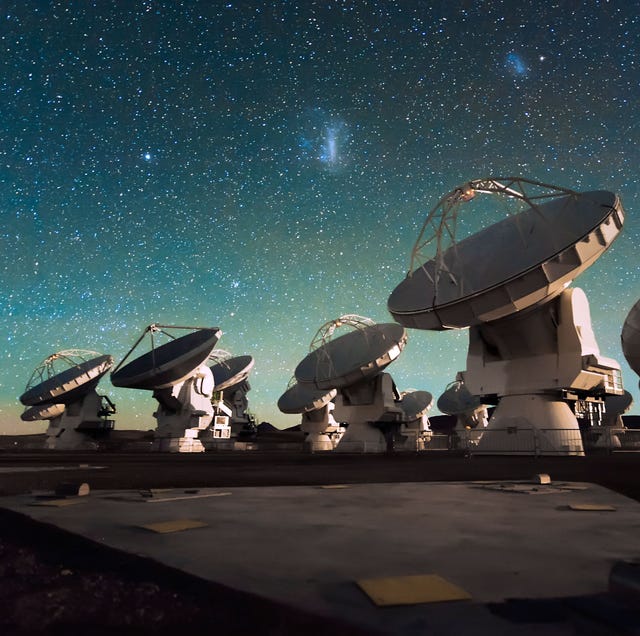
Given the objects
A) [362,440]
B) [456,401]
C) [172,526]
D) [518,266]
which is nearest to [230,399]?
[456,401]

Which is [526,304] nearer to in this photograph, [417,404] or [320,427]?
[320,427]

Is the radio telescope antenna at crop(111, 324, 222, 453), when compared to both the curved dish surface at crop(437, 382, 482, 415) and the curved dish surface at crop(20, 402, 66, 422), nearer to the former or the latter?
the curved dish surface at crop(20, 402, 66, 422)

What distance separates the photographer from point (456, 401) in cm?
5347

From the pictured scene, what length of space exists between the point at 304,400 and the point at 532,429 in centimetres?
2535

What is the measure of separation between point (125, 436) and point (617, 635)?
81829mm

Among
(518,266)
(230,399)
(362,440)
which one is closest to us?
(518,266)

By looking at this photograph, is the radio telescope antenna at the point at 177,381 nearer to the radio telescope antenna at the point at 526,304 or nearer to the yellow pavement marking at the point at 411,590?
the radio telescope antenna at the point at 526,304

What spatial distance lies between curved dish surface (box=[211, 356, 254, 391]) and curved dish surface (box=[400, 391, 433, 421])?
17.7 metres

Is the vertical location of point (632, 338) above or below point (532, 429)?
above

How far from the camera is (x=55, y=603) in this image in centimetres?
207

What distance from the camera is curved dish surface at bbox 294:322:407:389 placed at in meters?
31.8

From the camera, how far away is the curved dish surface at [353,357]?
1251 inches

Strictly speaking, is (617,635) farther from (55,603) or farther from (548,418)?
(548,418)

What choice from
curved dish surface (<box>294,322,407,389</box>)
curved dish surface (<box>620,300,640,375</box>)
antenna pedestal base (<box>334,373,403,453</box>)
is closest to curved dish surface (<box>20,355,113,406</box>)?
curved dish surface (<box>294,322,407,389</box>)
